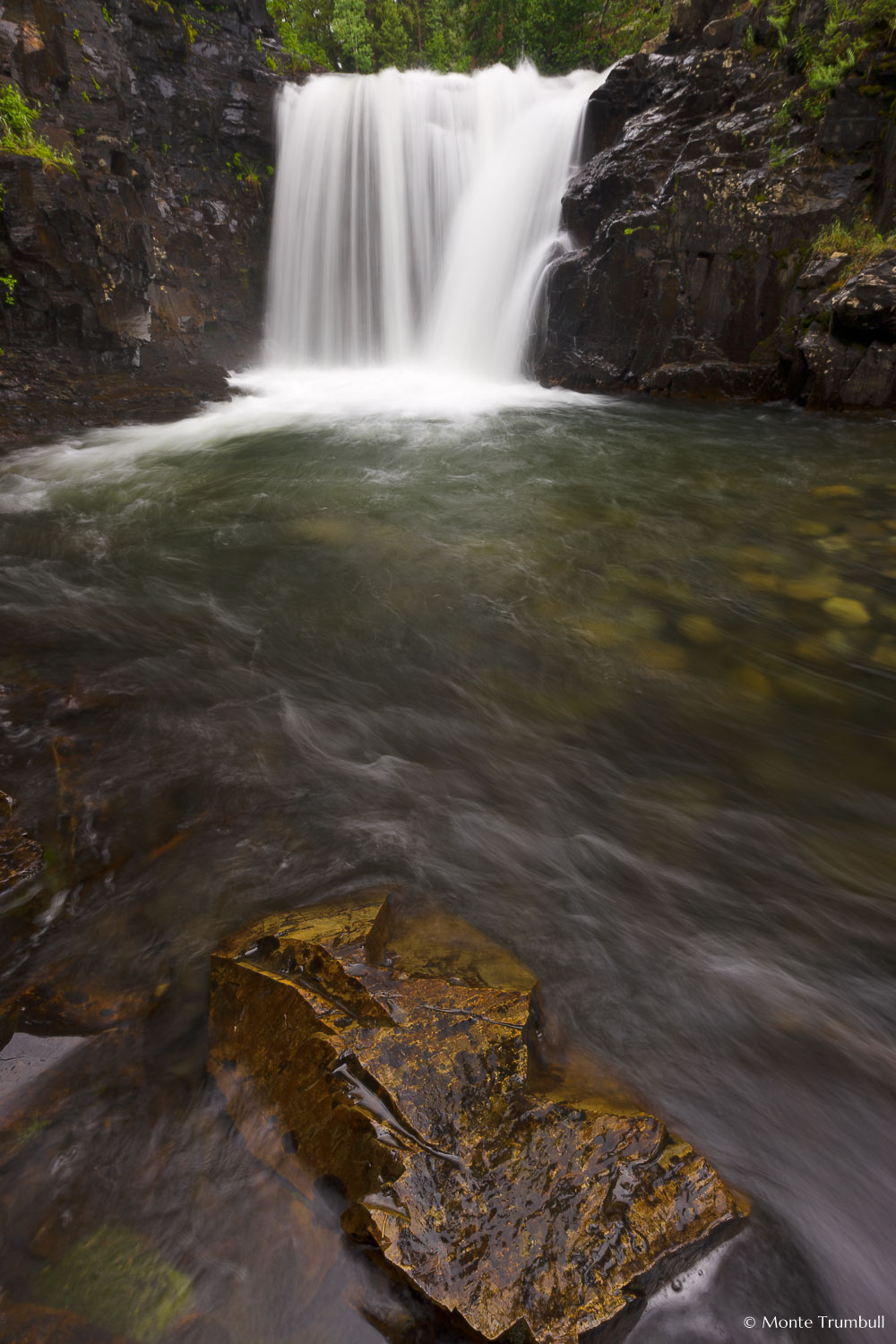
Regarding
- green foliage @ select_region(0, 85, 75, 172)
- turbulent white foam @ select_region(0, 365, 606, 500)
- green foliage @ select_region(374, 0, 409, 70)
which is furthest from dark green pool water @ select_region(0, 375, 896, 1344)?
green foliage @ select_region(374, 0, 409, 70)

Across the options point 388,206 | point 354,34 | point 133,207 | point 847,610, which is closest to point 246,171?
point 388,206

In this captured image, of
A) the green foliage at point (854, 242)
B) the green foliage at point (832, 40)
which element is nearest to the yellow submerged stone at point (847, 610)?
the green foliage at point (854, 242)

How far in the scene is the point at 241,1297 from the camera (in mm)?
1389

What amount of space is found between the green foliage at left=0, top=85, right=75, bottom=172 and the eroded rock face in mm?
11925

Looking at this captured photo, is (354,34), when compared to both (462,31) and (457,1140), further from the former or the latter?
(457,1140)

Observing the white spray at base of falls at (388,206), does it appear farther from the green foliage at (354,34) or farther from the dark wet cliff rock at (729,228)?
the green foliage at (354,34)

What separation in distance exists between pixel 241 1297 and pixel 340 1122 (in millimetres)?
359

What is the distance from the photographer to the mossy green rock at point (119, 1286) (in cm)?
134

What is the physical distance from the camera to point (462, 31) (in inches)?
1020

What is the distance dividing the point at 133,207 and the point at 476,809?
1180 cm

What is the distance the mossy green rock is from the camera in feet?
4.39

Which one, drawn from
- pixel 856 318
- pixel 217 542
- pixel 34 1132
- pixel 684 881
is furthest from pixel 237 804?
pixel 856 318

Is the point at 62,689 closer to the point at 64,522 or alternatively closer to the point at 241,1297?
the point at 241,1297

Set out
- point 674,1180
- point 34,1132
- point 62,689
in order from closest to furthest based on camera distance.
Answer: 1. point 674,1180
2. point 34,1132
3. point 62,689
